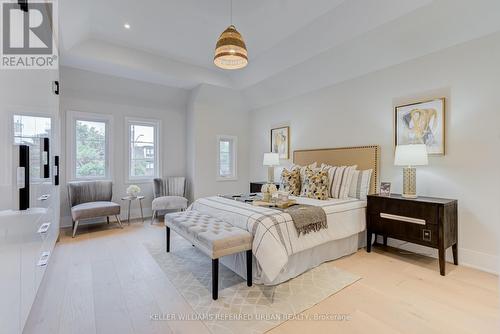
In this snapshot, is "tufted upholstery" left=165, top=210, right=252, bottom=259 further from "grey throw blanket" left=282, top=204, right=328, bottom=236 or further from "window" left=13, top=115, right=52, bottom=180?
"window" left=13, top=115, right=52, bottom=180

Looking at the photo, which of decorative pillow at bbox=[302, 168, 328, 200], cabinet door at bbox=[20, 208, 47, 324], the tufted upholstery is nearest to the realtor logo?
cabinet door at bbox=[20, 208, 47, 324]

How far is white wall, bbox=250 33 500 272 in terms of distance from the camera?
2.59 m

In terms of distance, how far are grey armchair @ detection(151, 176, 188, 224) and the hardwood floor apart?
164cm

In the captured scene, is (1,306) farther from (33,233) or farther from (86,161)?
(86,161)

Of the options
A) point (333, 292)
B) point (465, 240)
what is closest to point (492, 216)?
point (465, 240)

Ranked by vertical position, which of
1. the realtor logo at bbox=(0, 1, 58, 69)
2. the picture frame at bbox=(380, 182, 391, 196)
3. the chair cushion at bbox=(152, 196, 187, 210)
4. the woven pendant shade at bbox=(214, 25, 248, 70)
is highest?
the woven pendant shade at bbox=(214, 25, 248, 70)

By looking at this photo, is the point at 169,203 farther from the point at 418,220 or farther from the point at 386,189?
the point at 418,220

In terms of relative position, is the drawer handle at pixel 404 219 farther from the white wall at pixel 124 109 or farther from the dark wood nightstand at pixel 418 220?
the white wall at pixel 124 109

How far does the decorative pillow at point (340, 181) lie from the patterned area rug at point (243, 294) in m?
1.09

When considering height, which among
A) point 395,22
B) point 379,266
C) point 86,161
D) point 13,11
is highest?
point 395,22

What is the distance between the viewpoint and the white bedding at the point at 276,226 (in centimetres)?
218

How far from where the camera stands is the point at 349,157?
391 centimetres

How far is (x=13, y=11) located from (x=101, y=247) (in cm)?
286

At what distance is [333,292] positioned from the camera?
7.23 feet
